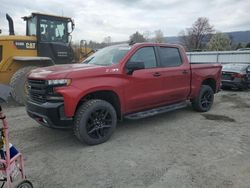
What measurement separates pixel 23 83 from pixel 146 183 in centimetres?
613

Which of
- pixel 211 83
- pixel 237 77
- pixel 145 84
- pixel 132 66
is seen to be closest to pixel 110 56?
pixel 132 66

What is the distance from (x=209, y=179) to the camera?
12.8 feet

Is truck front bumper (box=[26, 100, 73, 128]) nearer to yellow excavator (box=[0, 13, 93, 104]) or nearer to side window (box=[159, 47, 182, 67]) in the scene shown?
side window (box=[159, 47, 182, 67])

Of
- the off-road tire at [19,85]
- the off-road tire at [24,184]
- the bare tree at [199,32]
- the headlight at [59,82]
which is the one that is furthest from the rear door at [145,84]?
the bare tree at [199,32]

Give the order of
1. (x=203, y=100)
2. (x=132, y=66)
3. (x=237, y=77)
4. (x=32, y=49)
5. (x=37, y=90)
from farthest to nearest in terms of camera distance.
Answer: (x=237, y=77), (x=32, y=49), (x=203, y=100), (x=132, y=66), (x=37, y=90)

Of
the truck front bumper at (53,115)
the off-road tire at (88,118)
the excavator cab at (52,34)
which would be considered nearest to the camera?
the truck front bumper at (53,115)

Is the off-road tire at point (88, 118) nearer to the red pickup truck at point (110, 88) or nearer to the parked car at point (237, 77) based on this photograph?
the red pickup truck at point (110, 88)

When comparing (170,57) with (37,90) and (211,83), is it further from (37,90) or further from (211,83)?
(37,90)

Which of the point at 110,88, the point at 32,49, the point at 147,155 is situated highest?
the point at 32,49

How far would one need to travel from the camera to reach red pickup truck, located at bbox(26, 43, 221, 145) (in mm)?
4887

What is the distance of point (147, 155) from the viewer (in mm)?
4770

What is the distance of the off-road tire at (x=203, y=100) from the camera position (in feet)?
25.6

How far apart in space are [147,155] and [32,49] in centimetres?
665

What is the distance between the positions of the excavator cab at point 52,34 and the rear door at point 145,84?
4.80 m
